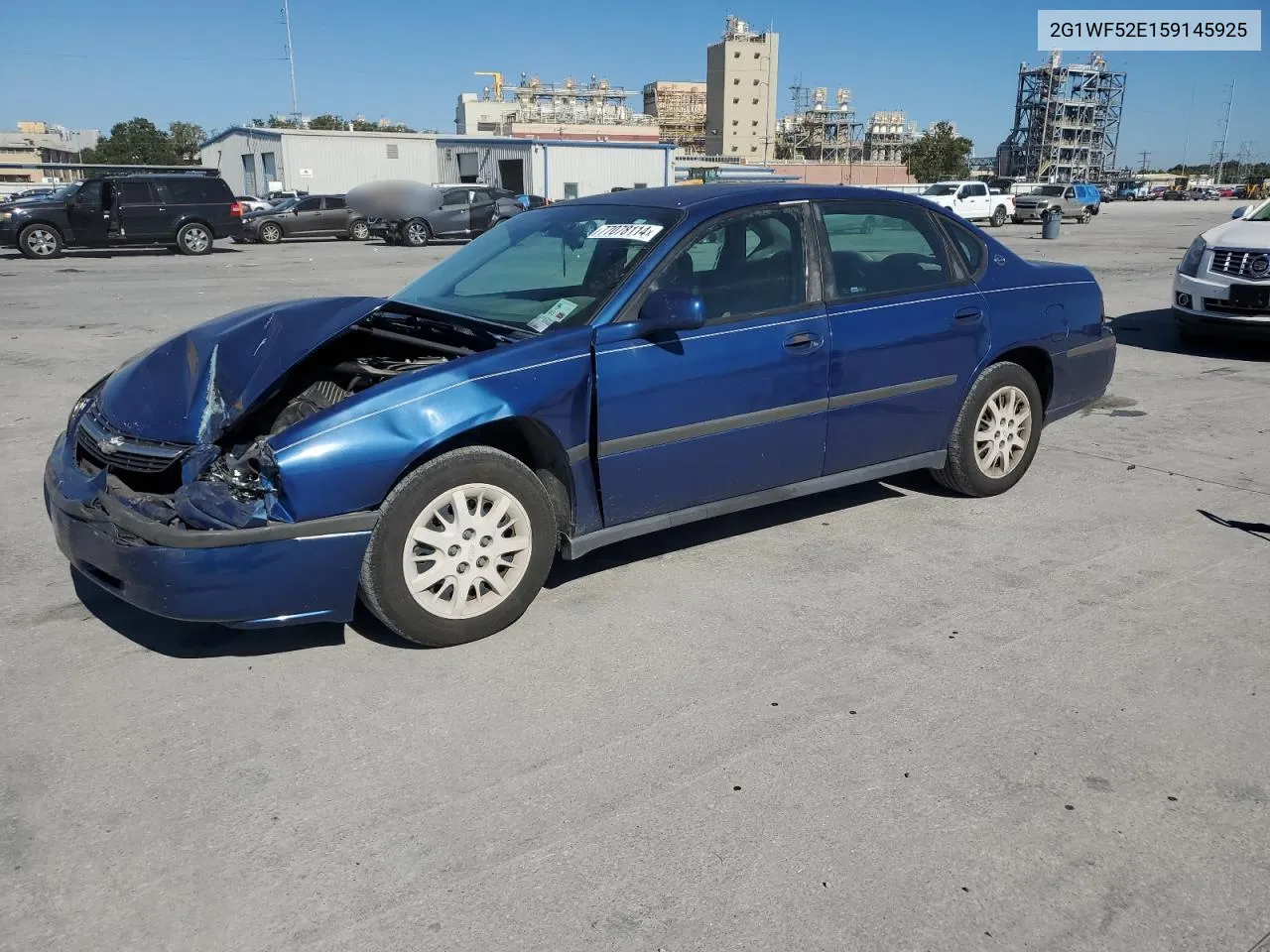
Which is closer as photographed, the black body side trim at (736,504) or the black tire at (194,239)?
the black body side trim at (736,504)

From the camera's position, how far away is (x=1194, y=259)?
376 inches

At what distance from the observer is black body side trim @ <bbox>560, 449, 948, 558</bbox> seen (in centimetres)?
400

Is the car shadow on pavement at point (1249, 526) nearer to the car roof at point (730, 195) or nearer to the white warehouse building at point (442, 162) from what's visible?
the car roof at point (730, 195)

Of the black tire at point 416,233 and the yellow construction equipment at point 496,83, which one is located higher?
the yellow construction equipment at point 496,83

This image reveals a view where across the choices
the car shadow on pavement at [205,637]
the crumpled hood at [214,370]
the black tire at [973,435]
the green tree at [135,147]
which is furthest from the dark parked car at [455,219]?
the green tree at [135,147]

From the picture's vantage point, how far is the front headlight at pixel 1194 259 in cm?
948

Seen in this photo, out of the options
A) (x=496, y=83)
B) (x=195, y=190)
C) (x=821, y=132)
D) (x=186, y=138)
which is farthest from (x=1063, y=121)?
(x=195, y=190)

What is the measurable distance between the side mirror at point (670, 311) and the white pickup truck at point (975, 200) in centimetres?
3687

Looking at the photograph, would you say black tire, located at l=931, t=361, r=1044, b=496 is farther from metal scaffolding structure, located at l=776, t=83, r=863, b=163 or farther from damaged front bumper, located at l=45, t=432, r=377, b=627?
metal scaffolding structure, located at l=776, t=83, r=863, b=163

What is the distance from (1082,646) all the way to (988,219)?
40019 millimetres

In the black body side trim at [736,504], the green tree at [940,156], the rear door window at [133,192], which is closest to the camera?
the black body side trim at [736,504]

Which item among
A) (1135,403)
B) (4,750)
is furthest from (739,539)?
(1135,403)

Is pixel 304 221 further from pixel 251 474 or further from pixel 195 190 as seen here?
pixel 251 474

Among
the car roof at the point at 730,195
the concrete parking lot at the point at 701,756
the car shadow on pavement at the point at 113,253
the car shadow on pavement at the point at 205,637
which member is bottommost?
the concrete parking lot at the point at 701,756
